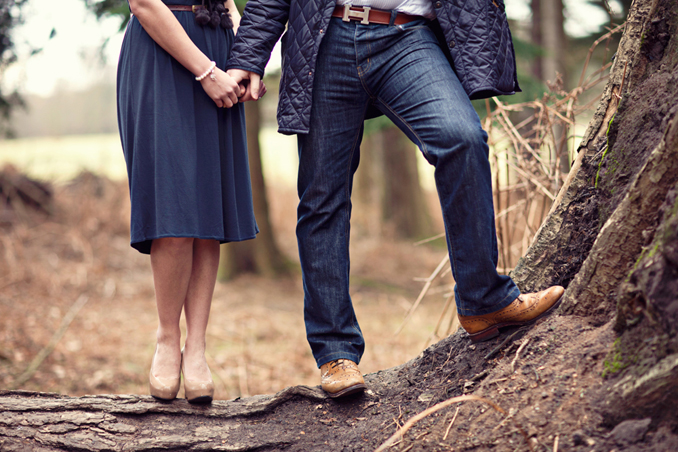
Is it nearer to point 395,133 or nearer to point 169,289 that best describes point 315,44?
point 169,289

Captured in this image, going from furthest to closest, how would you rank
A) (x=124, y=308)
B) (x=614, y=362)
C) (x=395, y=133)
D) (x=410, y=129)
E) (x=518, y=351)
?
(x=395, y=133)
(x=124, y=308)
(x=410, y=129)
(x=518, y=351)
(x=614, y=362)

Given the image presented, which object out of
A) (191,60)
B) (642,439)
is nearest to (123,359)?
(191,60)

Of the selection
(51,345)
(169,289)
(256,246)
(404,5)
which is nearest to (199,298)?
(169,289)

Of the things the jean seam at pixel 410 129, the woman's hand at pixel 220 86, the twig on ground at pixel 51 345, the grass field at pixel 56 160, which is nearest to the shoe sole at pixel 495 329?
the jean seam at pixel 410 129

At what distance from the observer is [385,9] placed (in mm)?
1712

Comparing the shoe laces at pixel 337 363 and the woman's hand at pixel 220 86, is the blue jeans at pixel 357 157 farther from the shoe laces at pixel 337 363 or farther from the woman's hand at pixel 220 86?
the woman's hand at pixel 220 86

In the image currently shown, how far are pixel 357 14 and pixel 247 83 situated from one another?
0.47m

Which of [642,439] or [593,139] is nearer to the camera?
[642,439]

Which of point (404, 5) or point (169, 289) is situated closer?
point (404, 5)

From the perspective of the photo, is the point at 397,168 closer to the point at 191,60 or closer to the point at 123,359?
the point at 123,359

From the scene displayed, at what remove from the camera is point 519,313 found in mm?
1689

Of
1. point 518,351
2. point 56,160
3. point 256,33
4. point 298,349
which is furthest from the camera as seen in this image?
point 56,160

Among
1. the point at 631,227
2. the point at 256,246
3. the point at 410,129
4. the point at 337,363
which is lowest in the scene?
the point at 256,246

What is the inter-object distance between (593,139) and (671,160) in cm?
54
